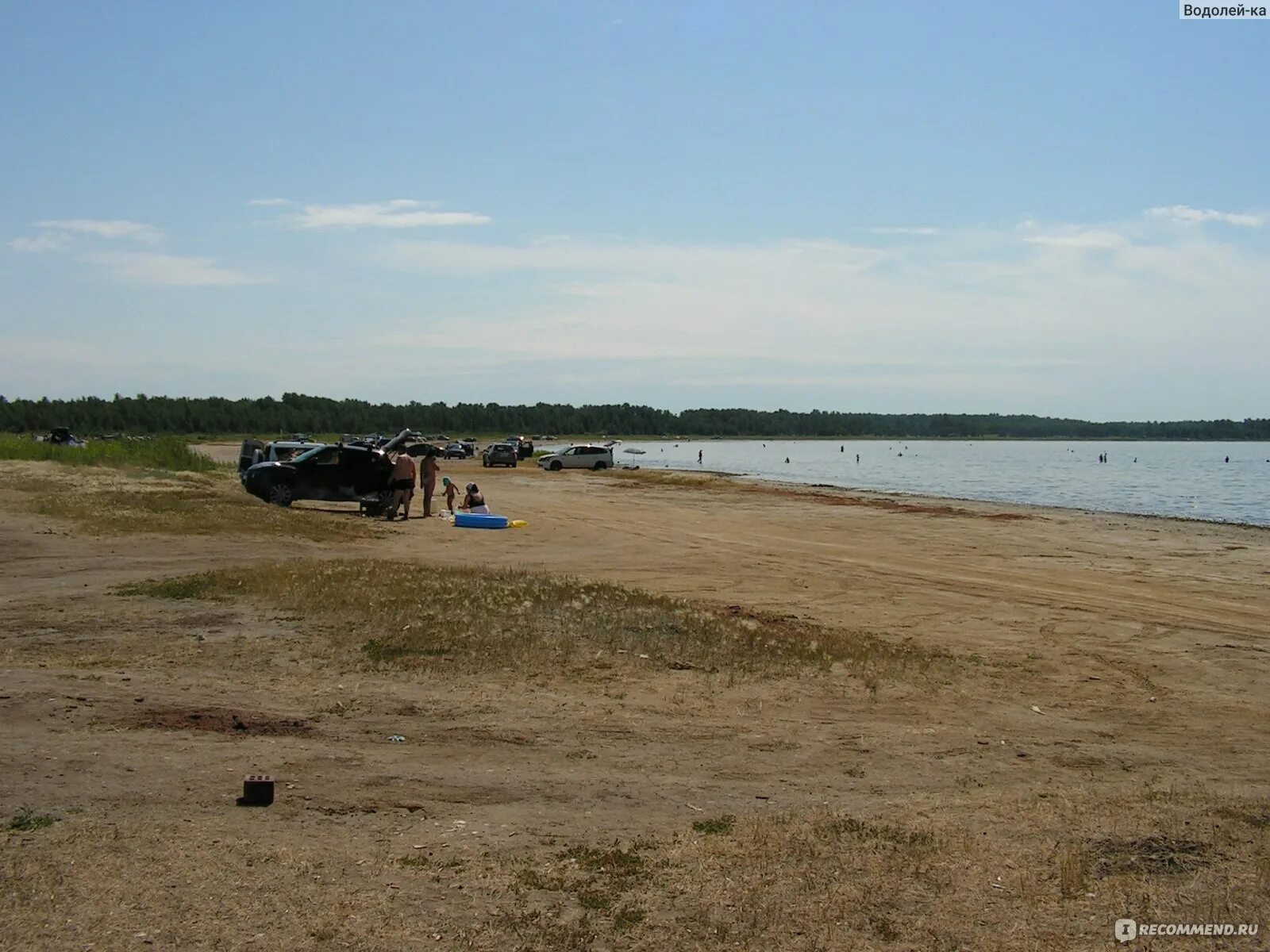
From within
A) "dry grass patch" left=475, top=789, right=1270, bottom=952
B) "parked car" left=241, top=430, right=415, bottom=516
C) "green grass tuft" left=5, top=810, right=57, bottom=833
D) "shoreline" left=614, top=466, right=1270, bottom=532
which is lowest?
"shoreline" left=614, top=466, right=1270, bottom=532

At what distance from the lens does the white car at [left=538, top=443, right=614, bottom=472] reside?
68312 mm

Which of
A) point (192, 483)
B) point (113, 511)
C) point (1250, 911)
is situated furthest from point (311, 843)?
point (192, 483)

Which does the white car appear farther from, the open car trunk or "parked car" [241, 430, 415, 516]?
"parked car" [241, 430, 415, 516]

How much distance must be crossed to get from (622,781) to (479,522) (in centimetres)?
1957

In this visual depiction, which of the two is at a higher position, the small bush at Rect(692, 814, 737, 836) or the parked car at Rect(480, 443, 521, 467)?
the parked car at Rect(480, 443, 521, 467)

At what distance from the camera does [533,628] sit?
39.5ft

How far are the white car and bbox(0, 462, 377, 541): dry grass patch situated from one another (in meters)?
36.6

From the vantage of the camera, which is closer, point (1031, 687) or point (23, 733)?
point (23, 733)

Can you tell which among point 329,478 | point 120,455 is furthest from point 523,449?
point 329,478

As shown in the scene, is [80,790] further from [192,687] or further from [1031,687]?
[1031,687]

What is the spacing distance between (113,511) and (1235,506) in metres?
45.3

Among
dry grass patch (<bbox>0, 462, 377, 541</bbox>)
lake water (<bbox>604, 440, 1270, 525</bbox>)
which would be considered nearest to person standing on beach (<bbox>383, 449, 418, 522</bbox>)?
dry grass patch (<bbox>0, 462, 377, 541</bbox>)

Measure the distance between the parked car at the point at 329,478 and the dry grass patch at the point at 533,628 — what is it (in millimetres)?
13516

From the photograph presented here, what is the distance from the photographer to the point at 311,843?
19.6 feet
